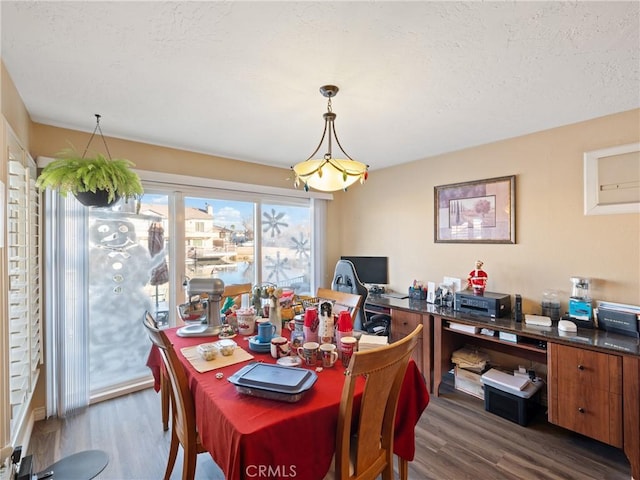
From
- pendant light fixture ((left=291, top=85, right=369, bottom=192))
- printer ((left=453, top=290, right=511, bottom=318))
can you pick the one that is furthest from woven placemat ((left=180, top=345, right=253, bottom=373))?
printer ((left=453, top=290, right=511, bottom=318))

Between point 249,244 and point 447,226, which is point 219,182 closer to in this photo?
point 249,244

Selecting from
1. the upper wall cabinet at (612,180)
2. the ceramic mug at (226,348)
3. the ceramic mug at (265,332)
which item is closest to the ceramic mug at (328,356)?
the ceramic mug at (265,332)

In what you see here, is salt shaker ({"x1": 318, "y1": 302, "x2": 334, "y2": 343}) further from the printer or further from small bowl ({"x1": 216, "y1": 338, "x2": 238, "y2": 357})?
the printer

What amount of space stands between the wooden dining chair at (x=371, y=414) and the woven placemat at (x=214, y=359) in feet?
2.25

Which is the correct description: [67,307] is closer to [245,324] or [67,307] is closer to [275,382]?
[245,324]

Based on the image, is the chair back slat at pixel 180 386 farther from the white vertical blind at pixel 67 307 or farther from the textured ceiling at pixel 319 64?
the white vertical blind at pixel 67 307

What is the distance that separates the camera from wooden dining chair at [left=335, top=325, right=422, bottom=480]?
110 cm

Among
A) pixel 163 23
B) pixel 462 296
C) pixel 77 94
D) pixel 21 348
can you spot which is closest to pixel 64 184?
pixel 77 94

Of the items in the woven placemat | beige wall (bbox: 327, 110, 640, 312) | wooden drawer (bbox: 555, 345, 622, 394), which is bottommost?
wooden drawer (bbox: 555, 345, 622, 394)

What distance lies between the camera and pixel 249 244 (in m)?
3.60

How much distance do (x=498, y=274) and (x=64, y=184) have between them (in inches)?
139

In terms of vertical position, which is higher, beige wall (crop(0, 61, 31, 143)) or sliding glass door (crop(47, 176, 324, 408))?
beige wall (crop(0, 61, 31, 143))

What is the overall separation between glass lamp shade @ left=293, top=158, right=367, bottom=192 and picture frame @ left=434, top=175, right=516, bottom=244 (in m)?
1.67

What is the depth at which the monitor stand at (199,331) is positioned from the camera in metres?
1.98
